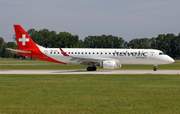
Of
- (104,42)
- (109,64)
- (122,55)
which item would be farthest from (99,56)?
(104,42)

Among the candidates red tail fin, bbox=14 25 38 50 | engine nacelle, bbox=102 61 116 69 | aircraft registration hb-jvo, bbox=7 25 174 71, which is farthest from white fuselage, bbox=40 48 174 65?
red tail fin, bbox=14 25 38 50

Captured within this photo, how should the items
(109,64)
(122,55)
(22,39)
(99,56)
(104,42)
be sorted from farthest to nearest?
1. (104,42)
2. (22,39)
3. (99,56)
4. (122,55)
5. (109,64)

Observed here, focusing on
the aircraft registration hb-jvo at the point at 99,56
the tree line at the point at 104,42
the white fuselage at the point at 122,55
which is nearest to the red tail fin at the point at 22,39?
the aircraft registration hb-jvo at the point at 99,56

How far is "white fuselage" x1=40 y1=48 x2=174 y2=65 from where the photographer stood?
3812 centimetres

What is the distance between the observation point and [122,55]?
38.4 meters

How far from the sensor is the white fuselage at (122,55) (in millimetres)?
38125

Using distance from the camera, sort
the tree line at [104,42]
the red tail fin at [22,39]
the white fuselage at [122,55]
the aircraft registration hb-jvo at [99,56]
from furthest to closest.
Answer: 1. the tree line at [104,42]
2. the red tail fin at [22,39]
3. the white fuselage at [122,55]
4. the aircraft registration hb-jvo at [99,56]

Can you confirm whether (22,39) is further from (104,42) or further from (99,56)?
(104,42)

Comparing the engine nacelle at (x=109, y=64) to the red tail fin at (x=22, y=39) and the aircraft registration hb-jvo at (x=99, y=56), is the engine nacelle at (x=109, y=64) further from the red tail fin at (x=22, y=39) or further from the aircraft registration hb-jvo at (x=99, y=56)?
the red tail fin at (x=22, y=39)

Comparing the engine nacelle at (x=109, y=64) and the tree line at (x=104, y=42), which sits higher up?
the tree line at (x=104, y=42)
